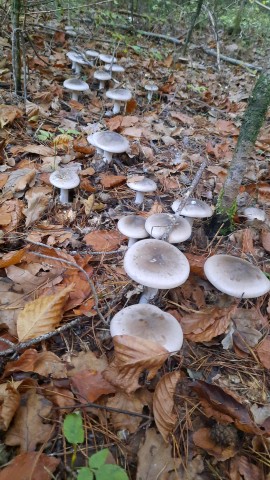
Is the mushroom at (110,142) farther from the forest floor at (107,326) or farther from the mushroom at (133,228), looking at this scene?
the mushroom at (133,228)

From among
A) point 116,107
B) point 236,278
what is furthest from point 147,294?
point 116,107

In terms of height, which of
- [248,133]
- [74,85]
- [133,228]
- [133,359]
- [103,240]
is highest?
[248,133]

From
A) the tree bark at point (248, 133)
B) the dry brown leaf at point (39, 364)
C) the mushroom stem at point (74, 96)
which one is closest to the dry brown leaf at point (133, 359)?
the dry brown leaf at point (39, 364)

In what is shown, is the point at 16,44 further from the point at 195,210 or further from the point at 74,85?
the point at 195,210

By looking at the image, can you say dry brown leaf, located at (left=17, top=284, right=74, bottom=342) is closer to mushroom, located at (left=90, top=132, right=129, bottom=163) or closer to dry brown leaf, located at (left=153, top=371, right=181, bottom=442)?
dry brown leaf, located at (left=153, top=371, right=181, bottom=442)

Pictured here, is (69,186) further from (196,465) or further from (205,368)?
(196,465)

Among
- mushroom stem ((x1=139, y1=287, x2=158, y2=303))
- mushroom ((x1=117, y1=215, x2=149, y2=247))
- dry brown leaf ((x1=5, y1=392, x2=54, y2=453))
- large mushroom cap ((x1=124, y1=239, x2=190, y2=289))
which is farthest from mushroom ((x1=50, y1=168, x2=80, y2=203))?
dry brown leaf ((x1=5, y1=392, x2=54, y2=453))

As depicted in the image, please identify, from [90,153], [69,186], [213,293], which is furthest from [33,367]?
[90,153]
